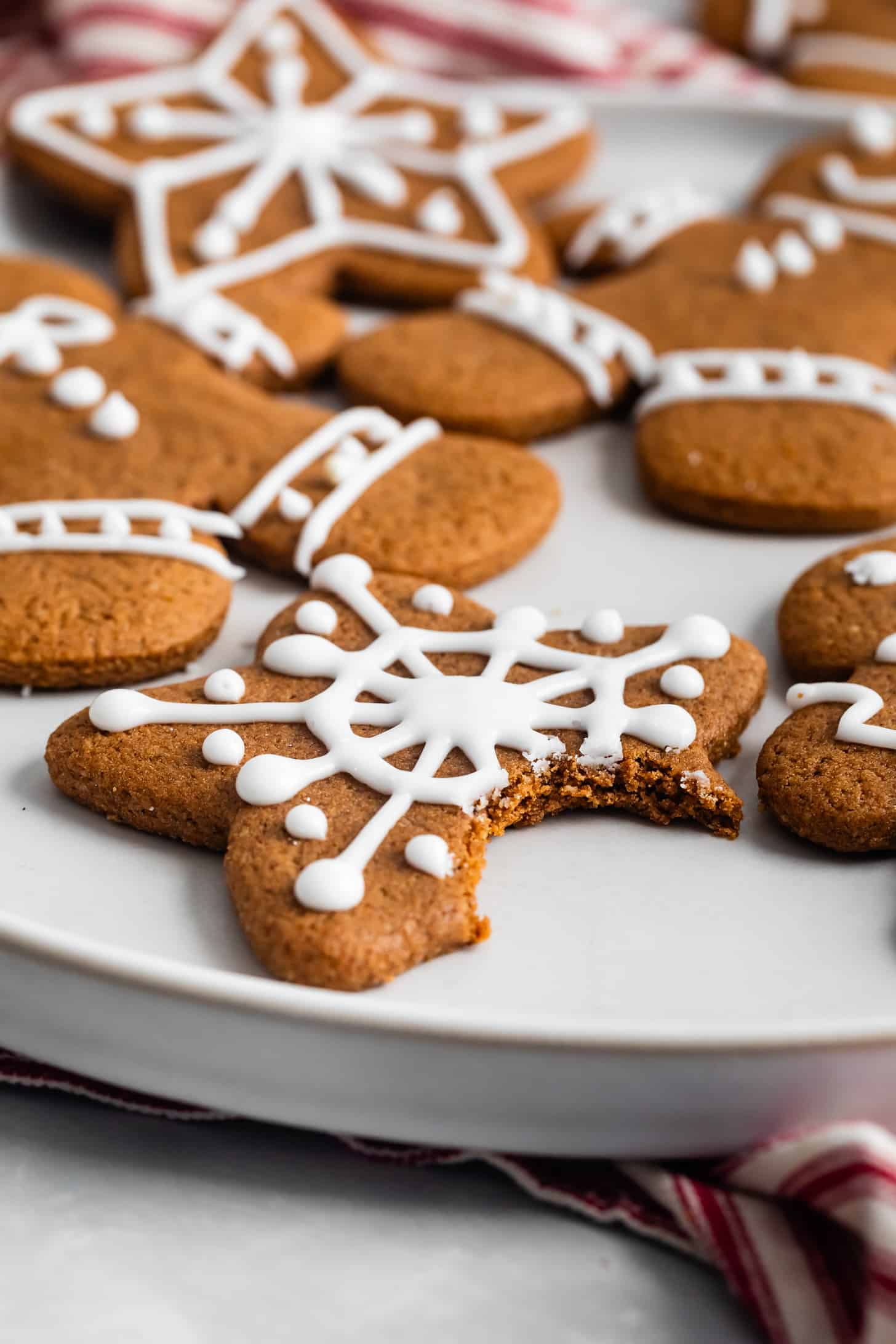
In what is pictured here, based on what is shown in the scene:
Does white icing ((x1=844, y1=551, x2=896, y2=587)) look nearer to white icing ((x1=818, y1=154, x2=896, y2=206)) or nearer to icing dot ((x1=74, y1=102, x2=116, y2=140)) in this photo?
white icing ((x1=818, y1=154, x2=896, y2=206))

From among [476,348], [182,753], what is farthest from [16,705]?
[476,348]

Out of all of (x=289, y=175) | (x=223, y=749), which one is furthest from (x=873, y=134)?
(x=223, y=749)

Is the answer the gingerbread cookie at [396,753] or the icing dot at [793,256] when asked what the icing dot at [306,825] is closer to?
the gingerbread cookie at [396,753]

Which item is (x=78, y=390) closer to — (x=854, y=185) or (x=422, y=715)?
(x=422, y=715)

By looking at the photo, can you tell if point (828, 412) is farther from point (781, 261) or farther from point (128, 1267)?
point (128, 1267)

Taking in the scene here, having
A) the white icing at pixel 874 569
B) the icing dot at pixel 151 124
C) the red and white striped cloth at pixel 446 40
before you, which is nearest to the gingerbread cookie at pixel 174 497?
the white icing at pixel 874 569
